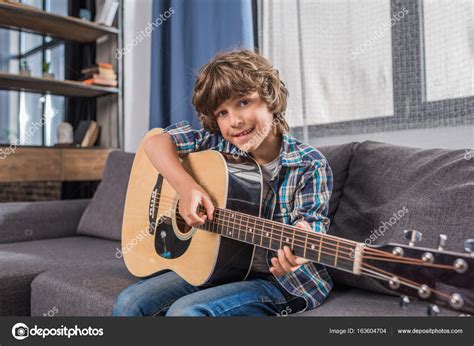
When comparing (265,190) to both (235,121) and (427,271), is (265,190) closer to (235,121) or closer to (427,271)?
(235,121)

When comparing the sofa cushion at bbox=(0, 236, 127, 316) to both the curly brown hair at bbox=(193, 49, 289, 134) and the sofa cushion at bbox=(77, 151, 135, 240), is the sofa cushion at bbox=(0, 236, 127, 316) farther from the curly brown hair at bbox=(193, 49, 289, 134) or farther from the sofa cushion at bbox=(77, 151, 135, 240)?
the curly brown hair at bbox=(193, 49, 289, 134)

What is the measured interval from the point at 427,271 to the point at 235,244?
0.42 metres

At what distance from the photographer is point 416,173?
3.59ft

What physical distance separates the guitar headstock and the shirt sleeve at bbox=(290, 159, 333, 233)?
24 cm

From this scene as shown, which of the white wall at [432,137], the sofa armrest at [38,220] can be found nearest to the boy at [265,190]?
the white wall at [432,137]

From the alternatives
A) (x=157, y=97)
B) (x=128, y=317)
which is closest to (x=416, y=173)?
(x=128, y=317)

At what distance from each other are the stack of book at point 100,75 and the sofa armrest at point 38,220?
816 mm

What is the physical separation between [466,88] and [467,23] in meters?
0.19

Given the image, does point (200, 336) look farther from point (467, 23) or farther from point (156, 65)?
point (156, 65)

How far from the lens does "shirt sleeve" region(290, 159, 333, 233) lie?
97 centimetres

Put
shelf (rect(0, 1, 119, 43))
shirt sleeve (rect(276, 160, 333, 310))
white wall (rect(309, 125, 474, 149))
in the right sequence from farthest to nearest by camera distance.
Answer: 1. shelf (rect(0, 1, 119, 43))
2. white wall (rect(309, 125, 474, 149))
3. shirt sleeve (rect(276, 160, 333, 310))

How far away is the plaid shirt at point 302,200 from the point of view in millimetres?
977

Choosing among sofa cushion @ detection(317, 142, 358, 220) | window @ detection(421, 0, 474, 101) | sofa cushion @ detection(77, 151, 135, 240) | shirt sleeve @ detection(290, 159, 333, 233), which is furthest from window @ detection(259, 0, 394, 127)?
sofa cushion @ detection(77, 151, 135, 240)

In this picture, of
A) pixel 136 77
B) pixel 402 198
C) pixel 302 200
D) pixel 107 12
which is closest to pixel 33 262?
pixel 302 200
